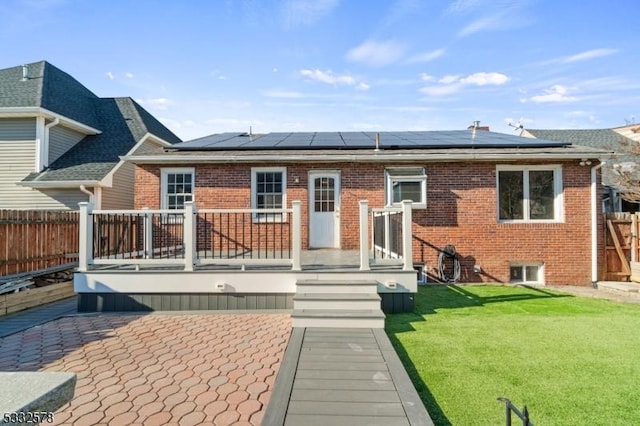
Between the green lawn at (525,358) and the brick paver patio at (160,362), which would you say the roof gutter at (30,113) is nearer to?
the brick paver patio at (160,362)

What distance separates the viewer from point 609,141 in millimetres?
16234

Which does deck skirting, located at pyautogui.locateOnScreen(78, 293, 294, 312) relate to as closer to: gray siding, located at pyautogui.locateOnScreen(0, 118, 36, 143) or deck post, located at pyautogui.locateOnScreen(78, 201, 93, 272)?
deck post, located at pyautogui.locateOnScreen(78, 201, 93, 272)

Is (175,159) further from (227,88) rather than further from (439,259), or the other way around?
(439,259)

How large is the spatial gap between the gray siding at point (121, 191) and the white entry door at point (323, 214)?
7.07 metres

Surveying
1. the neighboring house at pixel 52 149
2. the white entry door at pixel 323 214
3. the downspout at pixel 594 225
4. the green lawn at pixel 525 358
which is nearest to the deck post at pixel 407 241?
the green lawn at pixel 525 358

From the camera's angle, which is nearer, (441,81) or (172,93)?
(172,93)

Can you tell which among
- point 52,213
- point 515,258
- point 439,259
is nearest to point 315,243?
point 439,259

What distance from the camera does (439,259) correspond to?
8.57m

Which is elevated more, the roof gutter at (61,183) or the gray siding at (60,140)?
the gray siding at (60,140)

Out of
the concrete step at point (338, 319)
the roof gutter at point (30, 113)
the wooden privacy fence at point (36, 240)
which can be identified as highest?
the roof gutter at point (30, 113)

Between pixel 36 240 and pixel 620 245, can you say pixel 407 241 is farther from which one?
pixel 36 240

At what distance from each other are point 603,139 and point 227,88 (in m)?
17.9

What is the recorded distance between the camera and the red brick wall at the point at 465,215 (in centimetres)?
858

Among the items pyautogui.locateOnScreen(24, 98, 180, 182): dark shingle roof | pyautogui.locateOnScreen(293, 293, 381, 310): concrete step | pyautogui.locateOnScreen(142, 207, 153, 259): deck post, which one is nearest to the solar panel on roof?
pyautogui.locateOnScreen(142, 207, 153, 259): deck post
